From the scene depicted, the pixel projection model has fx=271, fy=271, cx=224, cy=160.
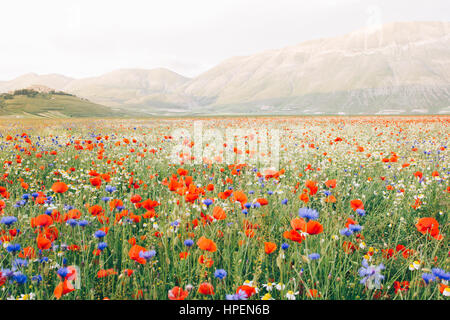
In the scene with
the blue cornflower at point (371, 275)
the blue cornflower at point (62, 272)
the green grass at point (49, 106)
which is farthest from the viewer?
the green grass at point (49, 106)

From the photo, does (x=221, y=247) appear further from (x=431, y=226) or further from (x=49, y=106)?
(x=49, y=106)

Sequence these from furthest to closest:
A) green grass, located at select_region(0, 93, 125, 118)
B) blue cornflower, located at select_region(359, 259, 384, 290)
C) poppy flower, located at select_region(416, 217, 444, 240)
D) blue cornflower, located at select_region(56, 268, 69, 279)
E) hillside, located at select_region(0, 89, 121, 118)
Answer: hillside, located at select_region(0, 89, 121, 118) → green grass, located at select_region(0, 93, 125, 118) → poppy flower, located at select_region(416, 217, 444, 240) → blue cornflower, located at select_region(359, 259, 384, 290) → blue cornflower, located at select_region(56, 268, 69, 279)

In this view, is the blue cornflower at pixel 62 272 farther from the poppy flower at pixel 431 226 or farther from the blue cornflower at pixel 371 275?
the poppy flower at pixel 431 226

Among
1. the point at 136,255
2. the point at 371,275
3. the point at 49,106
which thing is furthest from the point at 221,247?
the point at 49,106

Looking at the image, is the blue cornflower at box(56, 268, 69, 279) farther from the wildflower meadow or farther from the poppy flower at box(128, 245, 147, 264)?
the poppy flower at box(128, 245, 147, 264)

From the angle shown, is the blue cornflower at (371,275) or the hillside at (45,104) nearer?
the blue cornflower at (371,275)

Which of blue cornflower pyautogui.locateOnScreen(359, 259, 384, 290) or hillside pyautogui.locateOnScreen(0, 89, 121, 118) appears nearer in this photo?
blue cornflower pyautogui.locateOnScreen(359, 259, 384, 290)

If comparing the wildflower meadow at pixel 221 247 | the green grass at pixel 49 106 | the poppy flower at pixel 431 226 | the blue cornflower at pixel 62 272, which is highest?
the green grass at pixel 49 106

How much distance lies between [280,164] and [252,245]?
3941 mm

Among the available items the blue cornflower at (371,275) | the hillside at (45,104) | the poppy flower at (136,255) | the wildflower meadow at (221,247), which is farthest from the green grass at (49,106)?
the blue cornflower at (371,275)

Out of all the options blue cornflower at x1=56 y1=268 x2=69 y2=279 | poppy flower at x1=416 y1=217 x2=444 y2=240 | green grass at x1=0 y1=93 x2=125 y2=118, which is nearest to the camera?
blue cornflower at x1=56 y1=268 x2=69 y2=279

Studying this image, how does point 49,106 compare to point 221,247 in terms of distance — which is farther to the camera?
point 49,106

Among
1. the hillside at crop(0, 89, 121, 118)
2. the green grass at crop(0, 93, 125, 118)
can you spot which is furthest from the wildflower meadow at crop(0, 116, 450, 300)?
the hillside at crop(0, 89, 121, 118)
